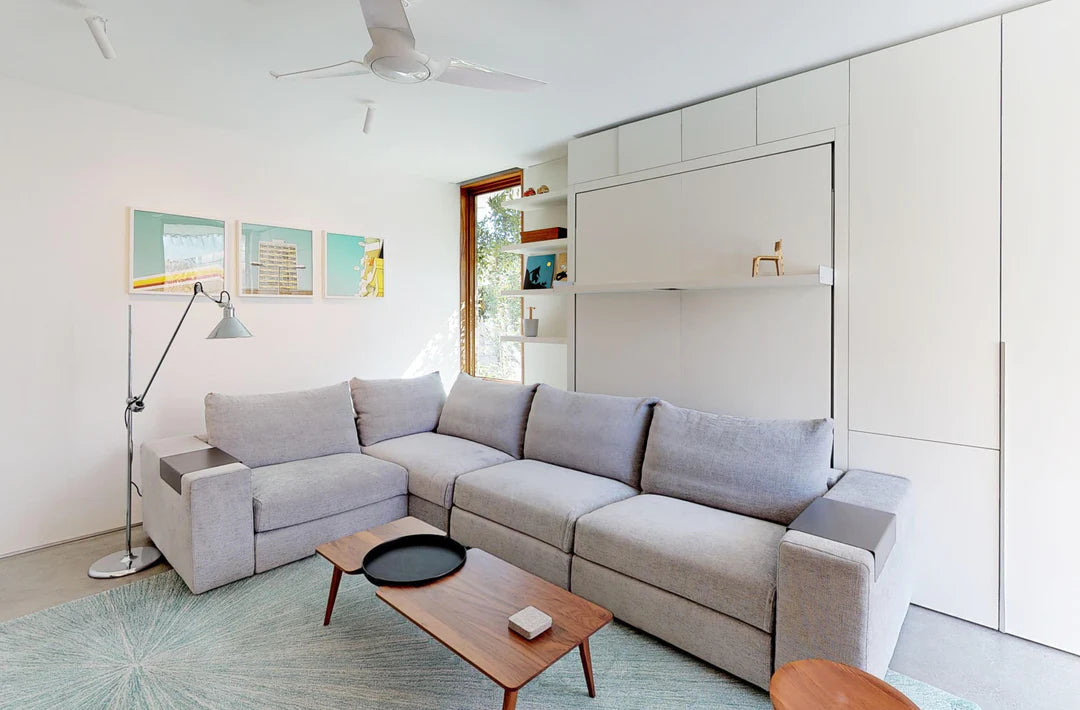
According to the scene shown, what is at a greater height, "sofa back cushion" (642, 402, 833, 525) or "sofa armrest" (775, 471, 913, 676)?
"sofa back cushion" (642, 402, 833, 525)

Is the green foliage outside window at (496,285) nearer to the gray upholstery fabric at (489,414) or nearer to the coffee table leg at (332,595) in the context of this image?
the gray upholstery fabric at (489,414)

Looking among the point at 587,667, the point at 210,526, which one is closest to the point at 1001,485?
the point at 587,667

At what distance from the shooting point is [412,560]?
215cm

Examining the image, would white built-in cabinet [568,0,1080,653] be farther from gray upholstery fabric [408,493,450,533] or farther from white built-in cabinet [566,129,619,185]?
gray upholstery fabric [408,493,450,533]

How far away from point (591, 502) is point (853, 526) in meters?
1.10

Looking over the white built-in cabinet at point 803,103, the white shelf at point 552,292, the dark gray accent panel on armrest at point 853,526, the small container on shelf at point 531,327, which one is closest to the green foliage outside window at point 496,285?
the small container on shelf at point 531,327

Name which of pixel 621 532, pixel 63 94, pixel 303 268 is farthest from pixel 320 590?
pixel 63 94

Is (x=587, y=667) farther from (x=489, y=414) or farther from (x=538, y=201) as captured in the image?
(x=538, y=201)

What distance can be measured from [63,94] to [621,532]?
3774 mm

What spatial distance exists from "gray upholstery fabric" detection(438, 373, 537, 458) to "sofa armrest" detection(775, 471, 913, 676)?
1936mm

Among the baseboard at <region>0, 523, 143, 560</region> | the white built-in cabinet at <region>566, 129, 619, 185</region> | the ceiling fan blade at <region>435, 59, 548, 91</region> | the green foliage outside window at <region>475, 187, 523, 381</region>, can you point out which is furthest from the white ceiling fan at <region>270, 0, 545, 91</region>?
the baseboard at <region>0, 523, 143, 560</region>

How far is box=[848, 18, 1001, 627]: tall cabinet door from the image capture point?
2248 mm

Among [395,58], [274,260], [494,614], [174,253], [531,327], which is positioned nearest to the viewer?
[494,614]

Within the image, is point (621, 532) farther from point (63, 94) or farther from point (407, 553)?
point (63, 94)
